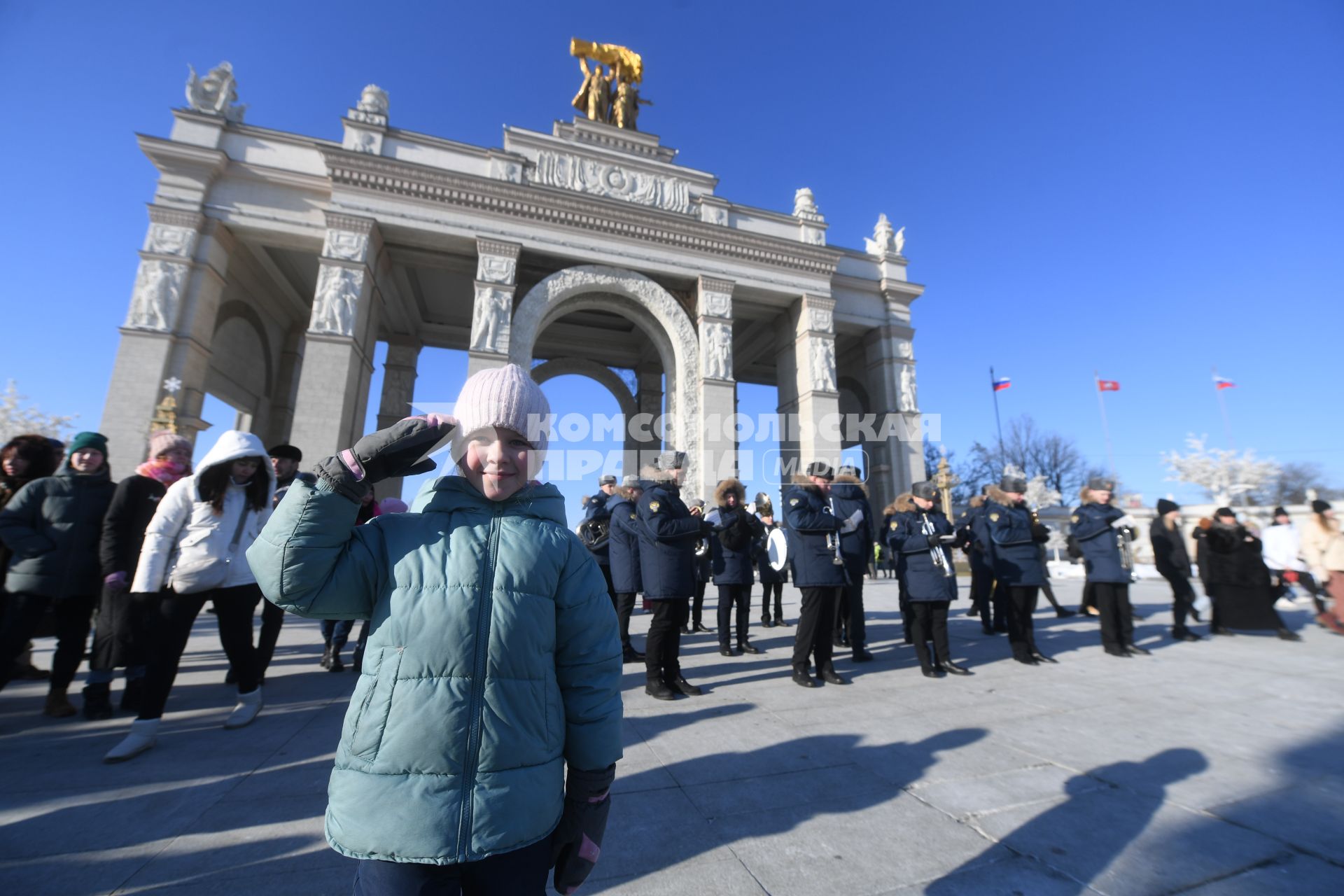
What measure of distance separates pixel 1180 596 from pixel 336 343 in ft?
57.3

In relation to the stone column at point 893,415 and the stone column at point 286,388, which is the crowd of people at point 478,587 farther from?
the stone column at point 286,388

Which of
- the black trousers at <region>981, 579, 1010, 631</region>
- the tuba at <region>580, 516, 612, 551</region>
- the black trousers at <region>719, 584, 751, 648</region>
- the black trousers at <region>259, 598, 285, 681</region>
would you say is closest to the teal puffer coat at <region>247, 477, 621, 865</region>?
the black trousers at <region>259, 598, 285, 681</region>

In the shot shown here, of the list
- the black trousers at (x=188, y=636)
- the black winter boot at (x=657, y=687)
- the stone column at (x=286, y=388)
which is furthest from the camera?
the stone column at (x=286, y=388)

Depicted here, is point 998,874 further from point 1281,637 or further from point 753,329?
point 753,329

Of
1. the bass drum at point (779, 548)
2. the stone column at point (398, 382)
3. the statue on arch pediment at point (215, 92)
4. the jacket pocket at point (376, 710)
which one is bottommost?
the jacket pocket at point (376, 710)

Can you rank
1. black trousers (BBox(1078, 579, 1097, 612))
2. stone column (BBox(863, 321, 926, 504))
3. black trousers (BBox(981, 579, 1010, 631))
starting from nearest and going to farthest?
black trousers (BBox(981, 579, 1010, 631)) < black trousers (BBox(1078, 579, 1097, 612)) < stone column (BBox(863, 321, 926, 504))

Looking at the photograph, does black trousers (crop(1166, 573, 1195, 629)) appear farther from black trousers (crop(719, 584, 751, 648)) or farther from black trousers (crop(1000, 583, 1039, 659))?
black trousers (crop(719, 584, 751, 648))

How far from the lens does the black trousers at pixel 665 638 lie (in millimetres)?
4344

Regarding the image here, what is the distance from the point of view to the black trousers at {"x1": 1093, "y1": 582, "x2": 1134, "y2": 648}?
594 centimetres

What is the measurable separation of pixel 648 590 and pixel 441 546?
3299 mm

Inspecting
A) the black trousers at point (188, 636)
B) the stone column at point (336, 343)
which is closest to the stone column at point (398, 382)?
the stone column at point (336, 343)

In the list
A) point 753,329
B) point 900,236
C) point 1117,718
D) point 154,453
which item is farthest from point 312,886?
point 900,236

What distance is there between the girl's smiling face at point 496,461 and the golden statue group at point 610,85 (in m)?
21.9

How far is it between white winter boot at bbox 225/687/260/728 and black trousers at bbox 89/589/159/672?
732mm
